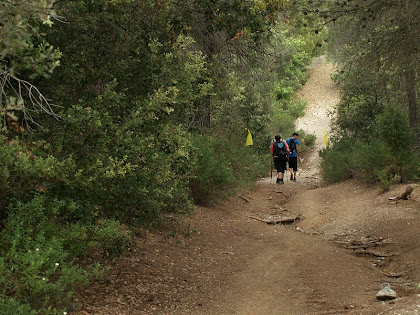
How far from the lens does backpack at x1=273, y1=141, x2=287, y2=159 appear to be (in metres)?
19.7

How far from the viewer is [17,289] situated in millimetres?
5129

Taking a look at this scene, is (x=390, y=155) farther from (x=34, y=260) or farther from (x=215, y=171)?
(x=34, y=260)

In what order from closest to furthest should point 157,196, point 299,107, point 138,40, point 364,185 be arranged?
1. point 157,196
2. point 138,40
3. point 364,185
4. point 299,107

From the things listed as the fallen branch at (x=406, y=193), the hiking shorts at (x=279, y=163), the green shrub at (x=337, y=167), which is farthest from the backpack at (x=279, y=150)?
the fallen branch at (x=406, y=193)

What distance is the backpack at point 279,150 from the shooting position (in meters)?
19.7

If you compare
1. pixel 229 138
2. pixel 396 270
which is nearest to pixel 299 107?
pixel 229 138

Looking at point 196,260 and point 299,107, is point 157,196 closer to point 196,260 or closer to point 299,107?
point 196,260

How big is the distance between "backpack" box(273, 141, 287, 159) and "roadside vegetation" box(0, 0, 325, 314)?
1038cm

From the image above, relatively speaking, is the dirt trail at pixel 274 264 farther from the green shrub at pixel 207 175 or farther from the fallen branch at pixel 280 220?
the green shrub at pixel 207 175

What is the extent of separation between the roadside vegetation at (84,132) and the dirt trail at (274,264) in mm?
710

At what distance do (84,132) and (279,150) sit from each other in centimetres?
1357

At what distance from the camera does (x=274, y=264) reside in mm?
9609

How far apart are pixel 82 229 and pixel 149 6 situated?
3.52 m

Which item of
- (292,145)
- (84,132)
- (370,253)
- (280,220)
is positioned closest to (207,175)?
(280,220)
